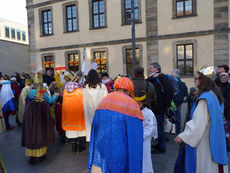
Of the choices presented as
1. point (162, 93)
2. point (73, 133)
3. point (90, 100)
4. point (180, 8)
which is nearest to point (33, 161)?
point (73, 133)

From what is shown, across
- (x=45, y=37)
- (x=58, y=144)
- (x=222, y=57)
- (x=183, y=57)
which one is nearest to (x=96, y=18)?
(x=45, y=37)

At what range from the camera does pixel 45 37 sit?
1752 centimetres

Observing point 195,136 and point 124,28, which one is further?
point 124,28

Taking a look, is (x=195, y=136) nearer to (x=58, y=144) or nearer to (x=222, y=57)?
(x=58, y=144)

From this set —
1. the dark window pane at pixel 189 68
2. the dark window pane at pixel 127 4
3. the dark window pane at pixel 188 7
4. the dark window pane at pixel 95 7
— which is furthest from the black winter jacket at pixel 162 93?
the dark window pane at pixel 95 7

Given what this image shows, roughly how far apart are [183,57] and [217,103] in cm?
1148

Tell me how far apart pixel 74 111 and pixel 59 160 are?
1051 millimetres

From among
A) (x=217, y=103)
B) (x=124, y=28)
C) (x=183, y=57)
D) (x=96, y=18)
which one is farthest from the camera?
(x=96, y=18)

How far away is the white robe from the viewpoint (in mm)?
2338

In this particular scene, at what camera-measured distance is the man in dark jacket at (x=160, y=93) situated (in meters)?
4.26

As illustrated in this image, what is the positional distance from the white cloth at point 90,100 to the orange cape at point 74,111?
91 millimetres

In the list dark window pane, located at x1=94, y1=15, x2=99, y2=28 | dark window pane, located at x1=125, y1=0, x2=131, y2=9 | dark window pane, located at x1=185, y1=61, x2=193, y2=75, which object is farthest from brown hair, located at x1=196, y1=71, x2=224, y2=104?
dark window pane, located at x1=94, y1=15, x2=99, y2=28

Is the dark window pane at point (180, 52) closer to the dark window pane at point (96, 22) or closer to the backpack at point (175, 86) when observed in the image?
the dark window pane at point (96, 22)

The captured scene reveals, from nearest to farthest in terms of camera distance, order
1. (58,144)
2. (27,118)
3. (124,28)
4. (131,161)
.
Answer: (131,161)
(27,118)
(58,144)
(124,28)
